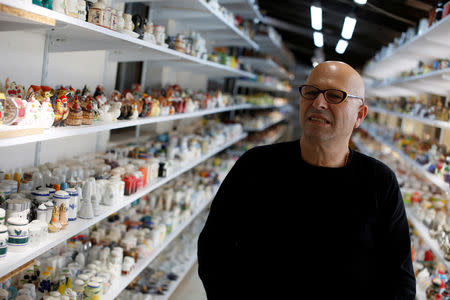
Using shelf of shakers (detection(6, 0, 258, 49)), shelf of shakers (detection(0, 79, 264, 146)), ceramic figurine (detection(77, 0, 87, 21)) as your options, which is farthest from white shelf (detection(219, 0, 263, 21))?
ceramic figurine (detection(77, 0, 87, 21))

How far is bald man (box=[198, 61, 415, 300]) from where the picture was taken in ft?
5.24

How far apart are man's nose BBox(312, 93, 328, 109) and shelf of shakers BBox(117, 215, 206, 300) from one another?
7.86ft

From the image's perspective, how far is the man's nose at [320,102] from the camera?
1.65 m

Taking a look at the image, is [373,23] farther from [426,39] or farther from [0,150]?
[0,150]

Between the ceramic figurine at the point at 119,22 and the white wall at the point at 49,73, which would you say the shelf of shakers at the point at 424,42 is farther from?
the white wall at the point at 49,73

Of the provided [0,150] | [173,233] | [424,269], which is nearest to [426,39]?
[424,269]

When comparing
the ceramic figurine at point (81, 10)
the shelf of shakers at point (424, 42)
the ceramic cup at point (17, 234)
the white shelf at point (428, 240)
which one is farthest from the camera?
the shelf of shakers at point (424, 42)

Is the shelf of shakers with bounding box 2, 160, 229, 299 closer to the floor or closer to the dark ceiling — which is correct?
the floor

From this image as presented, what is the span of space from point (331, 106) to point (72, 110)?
119 centimetres

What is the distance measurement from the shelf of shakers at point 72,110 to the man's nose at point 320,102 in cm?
102

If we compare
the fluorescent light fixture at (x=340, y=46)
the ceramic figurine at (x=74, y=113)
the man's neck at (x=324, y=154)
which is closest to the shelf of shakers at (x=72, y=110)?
the ceramic figurine at (x=74, y=113)

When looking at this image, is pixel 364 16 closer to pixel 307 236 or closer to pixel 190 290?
pixel 190 290

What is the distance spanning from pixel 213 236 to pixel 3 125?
83cm

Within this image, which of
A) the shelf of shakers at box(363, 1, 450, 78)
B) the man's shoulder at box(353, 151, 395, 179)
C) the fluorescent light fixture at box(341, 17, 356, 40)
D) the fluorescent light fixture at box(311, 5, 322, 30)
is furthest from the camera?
the fluorescent light fixture at box(341, 17, 356, 40)
